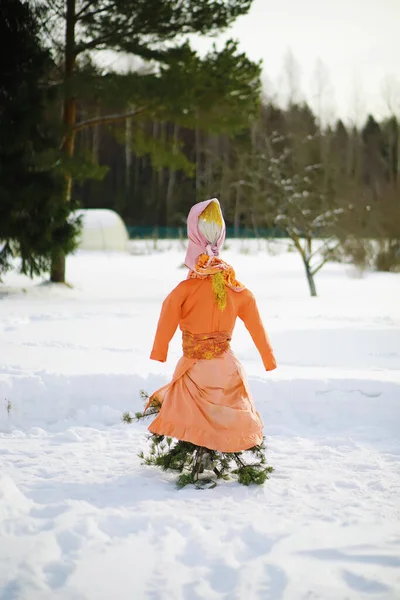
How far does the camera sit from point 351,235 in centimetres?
1998

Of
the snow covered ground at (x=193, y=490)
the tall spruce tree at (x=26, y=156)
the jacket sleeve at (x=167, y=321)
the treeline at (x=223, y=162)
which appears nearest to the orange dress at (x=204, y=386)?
the jacket sleeve at (x=167, y=321)

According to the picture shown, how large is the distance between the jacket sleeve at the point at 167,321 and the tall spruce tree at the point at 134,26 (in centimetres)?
1128

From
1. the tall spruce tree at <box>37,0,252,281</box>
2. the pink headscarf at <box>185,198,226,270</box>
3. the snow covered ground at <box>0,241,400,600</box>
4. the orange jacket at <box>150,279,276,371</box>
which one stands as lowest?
the snow covered ground at <box>0,241,400,600</box>

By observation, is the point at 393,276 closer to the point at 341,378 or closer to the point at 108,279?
the point at 108,279

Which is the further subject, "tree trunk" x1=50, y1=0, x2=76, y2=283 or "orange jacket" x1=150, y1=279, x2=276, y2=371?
"tree trunk" x1=50, y1=0, x2=76, y2=283

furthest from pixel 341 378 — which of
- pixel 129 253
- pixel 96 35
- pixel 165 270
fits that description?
pixel 129 253

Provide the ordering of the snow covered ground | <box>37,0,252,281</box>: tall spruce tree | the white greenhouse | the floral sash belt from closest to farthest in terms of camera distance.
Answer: the snow covered ground < the floral sash belt < <box>37,0,252,281</box>: tall spruce tree < the white greenhouse

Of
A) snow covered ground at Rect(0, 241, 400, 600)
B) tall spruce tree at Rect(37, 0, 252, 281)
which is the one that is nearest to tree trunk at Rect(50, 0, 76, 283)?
tall spruce tree at Rect(37, 0, 252, 281)

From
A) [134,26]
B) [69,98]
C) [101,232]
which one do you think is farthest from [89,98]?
[101,232]

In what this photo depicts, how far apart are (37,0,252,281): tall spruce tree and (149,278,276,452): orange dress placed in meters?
11.3

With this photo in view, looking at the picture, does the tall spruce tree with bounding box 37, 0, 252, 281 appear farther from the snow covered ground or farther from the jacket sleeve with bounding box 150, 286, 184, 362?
the jacket sleeve with bounding box 150, 286, 184, 362

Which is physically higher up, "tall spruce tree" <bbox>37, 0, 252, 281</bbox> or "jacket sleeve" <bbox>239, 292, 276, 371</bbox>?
"tall spruce tree" <bbox>37, 0, 252, 281</bbox>

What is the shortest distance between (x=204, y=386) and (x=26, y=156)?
34.0 feet

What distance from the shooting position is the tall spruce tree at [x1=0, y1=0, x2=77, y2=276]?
1286 cm
